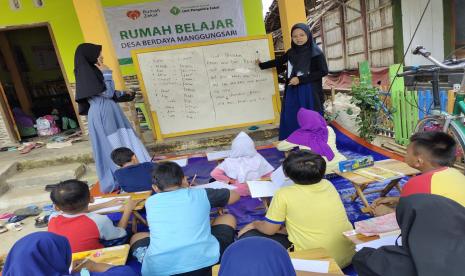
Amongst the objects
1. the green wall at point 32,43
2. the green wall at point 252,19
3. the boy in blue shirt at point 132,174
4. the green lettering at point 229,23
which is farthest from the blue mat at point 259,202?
the green wall at point 32,43

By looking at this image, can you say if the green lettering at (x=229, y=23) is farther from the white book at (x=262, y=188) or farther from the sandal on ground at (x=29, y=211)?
the sandal on ground at (x=29, y=211)

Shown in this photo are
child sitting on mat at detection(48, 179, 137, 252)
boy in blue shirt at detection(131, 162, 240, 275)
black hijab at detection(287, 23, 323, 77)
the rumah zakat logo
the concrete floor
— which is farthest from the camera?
the rumah zakat logo

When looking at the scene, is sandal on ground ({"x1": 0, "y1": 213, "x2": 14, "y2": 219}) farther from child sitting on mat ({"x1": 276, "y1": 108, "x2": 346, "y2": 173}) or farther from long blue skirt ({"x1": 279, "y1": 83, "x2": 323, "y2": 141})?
long blue skirt ({"x1": 279, "y1": 83, "x2": 323, "y2": 141})

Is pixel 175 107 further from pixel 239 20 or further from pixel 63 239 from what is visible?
pixel 63 239

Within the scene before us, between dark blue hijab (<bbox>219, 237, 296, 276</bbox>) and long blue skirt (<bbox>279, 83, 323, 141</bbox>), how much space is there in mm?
3538

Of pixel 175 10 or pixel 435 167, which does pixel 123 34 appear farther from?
pixel 435 167

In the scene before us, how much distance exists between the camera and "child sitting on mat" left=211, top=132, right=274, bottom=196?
337 centimetres

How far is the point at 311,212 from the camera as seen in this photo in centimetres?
192

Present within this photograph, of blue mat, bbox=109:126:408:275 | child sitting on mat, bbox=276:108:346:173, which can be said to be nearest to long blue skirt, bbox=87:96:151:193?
blue mat, bbox=109:126:408:275

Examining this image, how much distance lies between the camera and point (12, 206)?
4.44 m

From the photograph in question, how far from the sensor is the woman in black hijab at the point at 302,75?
166 inches

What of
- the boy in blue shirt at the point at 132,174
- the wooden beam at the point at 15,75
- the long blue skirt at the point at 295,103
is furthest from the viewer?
the wooden beam at the point at 15,75

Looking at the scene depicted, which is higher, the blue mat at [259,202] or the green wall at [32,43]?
the green wall at [32,43]

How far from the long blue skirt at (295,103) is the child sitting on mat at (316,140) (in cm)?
91
